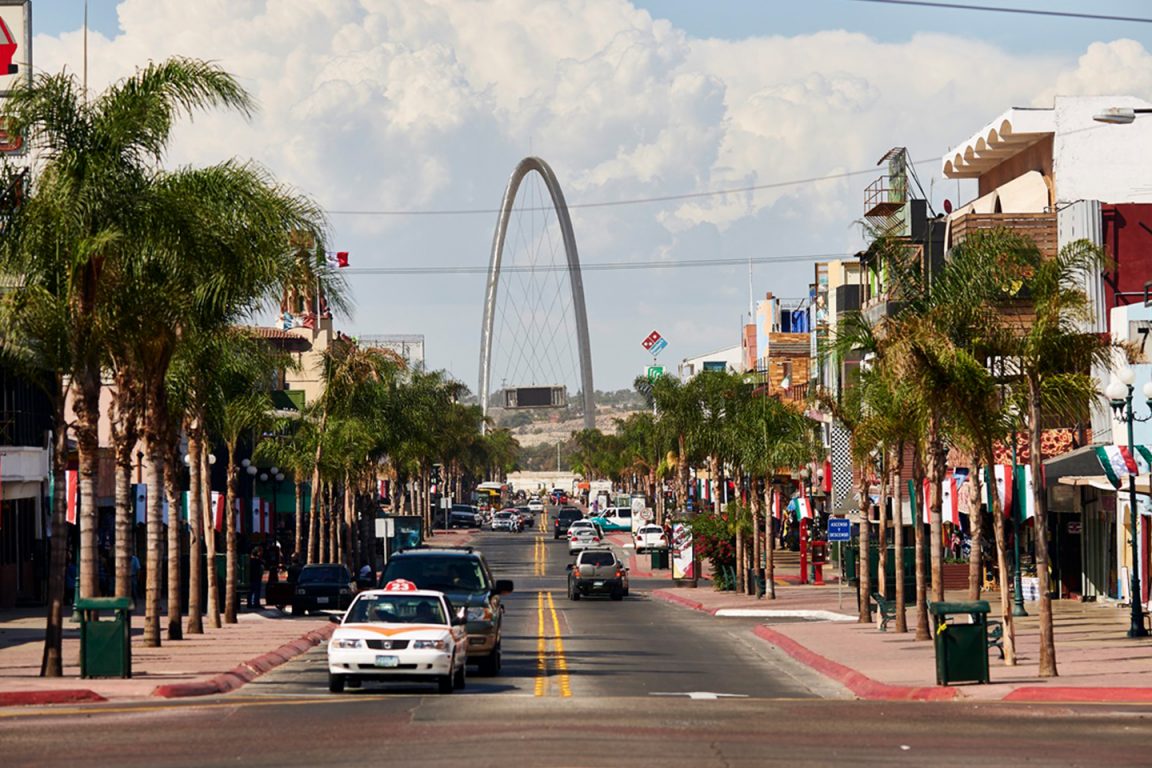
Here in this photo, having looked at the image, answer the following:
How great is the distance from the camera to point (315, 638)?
40.5 meters

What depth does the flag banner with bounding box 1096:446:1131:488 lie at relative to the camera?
37938 millimetres

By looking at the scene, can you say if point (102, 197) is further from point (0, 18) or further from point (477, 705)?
point (0, 18)

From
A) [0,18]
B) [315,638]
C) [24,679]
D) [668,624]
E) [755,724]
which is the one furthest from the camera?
[0,18]

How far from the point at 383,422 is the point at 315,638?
37.1m

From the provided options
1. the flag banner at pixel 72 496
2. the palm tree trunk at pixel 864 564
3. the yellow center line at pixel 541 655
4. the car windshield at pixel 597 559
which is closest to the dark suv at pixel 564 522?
the car windshield at pixel 597 559

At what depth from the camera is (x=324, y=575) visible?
53938mm

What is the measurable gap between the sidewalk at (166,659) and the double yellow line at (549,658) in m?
4.66

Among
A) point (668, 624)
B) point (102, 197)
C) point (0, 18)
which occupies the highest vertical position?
point (0, 18)

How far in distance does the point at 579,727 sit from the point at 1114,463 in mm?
21384

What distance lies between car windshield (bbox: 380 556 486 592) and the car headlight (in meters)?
1.81

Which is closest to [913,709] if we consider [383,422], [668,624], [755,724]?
[755,724]

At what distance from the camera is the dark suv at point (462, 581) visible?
2942cm

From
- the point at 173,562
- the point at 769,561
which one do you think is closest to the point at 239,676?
the point at 173,562

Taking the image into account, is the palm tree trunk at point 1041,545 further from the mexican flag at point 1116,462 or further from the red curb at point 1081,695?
the mexican flag at point 1116,462
